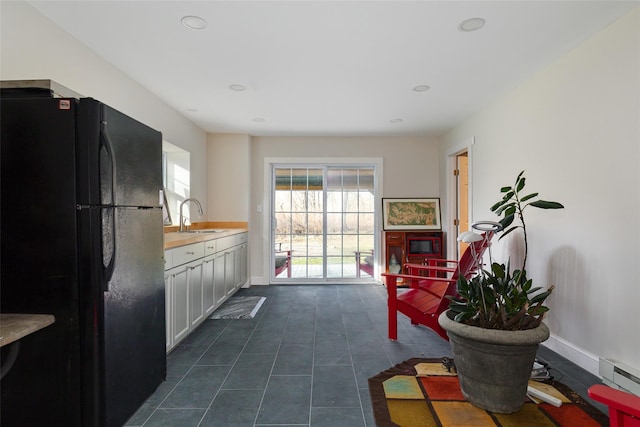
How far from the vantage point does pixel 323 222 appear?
543cm

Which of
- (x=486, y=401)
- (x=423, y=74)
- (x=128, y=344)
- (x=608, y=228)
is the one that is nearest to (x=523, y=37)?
(x=423, y=74)

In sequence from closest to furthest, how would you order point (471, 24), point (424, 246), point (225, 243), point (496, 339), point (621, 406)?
point (621, 406), point (496, 339), point (471, 24), point (225, 243), point (424, 246)

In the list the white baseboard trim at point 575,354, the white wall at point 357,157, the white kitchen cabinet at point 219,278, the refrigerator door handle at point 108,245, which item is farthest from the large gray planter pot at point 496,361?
the white wall at point 357,157

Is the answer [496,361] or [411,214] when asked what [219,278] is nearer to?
[496,361]

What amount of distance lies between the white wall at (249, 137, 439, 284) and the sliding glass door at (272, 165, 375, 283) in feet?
0.69

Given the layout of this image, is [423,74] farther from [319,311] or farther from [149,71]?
[319,311]

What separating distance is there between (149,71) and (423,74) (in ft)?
7.96

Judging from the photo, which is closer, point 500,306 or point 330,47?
point 500,306

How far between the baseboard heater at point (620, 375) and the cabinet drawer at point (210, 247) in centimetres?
336

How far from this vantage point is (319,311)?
3922 millimetres

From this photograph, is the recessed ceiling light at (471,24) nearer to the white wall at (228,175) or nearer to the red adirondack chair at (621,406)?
the red adirondack chair at (621,406)

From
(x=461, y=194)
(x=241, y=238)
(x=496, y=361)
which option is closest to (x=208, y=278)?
(x=241, y=238)

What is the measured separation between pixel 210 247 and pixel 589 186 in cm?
338

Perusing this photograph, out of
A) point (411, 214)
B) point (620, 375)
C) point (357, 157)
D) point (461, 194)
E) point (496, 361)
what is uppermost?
point (357, 157)
